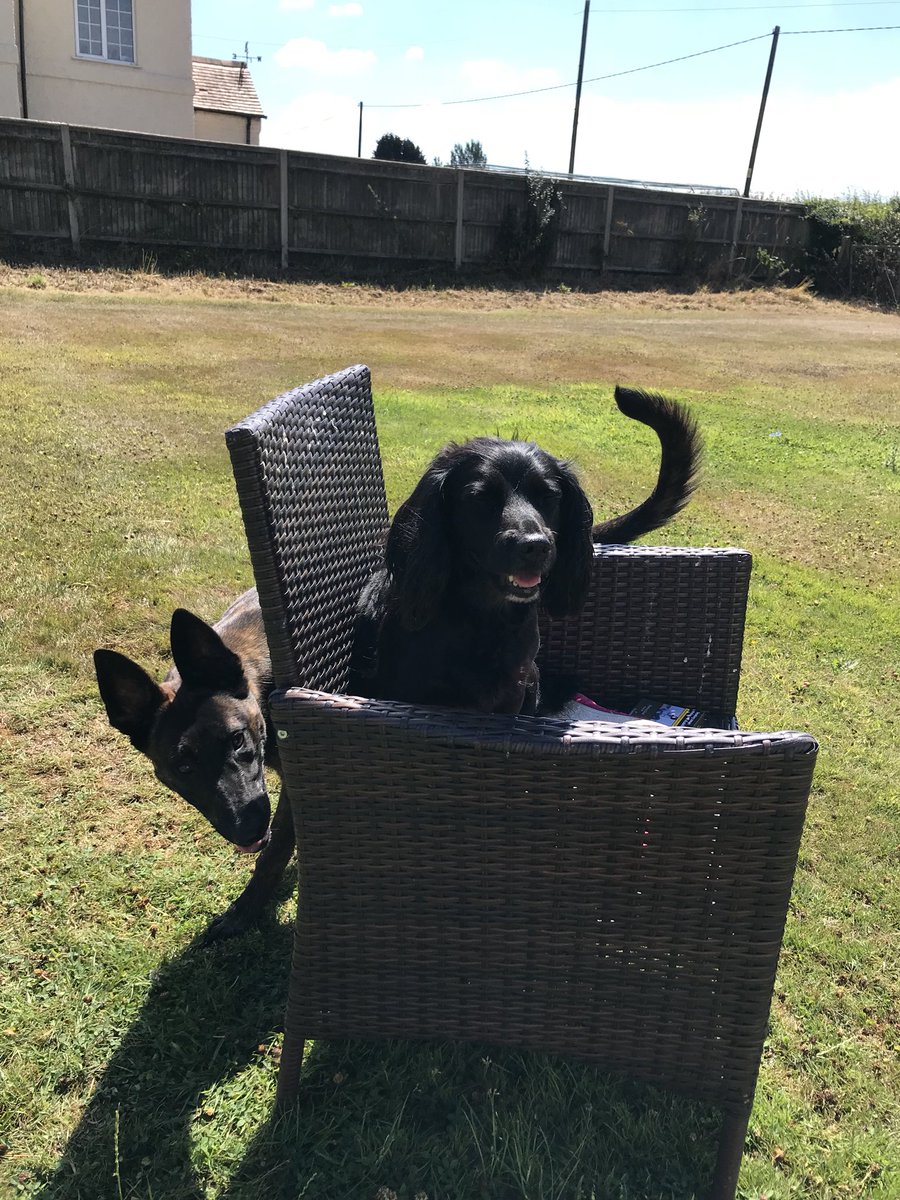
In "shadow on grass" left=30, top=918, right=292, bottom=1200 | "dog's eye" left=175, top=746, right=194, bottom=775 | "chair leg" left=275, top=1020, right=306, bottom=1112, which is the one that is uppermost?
"dog's eye" left=175, top=746, right=194, bottom=775

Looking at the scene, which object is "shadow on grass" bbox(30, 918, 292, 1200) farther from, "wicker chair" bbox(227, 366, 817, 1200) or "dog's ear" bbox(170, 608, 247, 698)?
"dog's ear" bbox(170, 608, 247, 698)

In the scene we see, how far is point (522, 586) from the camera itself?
218 centimetres

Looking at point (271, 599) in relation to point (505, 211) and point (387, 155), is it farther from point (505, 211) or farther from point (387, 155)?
point (387, 155)

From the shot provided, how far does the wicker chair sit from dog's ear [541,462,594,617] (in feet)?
2.36

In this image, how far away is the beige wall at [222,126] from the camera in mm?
24609

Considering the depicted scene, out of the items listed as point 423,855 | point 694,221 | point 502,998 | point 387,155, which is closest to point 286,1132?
point 502,998

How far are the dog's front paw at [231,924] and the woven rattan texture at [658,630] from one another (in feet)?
4.00

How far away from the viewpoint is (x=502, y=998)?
6.23 ft

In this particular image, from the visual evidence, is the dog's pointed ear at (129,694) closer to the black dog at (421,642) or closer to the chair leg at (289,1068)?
the black dog at (421,642)

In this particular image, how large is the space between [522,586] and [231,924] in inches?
50.1

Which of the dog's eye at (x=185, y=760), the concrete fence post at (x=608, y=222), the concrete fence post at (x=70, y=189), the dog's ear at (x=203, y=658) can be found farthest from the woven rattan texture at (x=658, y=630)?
the concrete fence post at (x=608, y=222)

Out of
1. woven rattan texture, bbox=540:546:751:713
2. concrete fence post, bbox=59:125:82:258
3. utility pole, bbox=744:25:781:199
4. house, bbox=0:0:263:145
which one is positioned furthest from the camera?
utility pole, bbox=744:25:781:199

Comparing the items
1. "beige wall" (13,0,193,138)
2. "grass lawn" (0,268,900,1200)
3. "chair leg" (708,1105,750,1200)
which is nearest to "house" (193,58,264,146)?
"beige wall" (13,0,193,138)

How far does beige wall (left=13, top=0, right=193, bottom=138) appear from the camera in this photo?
18.0m
